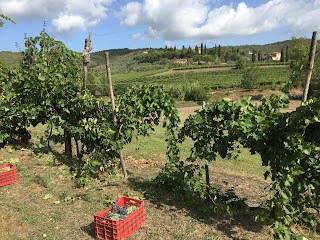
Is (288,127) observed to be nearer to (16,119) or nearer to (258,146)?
(258,146)

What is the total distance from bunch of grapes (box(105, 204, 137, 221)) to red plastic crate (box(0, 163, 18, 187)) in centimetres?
294

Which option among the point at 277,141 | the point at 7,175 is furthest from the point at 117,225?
the point at 7,175

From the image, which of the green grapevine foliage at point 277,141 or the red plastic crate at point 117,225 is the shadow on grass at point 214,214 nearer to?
the green grapevine foliage at point 277,141

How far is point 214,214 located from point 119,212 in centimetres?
170

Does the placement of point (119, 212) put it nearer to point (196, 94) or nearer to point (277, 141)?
point (277, 141)

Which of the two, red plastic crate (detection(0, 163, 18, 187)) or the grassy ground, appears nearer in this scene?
the grassy ground

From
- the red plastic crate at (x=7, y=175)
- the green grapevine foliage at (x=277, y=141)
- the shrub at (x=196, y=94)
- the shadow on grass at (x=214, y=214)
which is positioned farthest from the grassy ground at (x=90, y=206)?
the shrub at (x=196, y=94)

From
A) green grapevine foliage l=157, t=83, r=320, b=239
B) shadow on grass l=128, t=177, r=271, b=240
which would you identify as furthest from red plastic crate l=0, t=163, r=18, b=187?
green grapevine foliage l=157, t=83, r=320, b=239

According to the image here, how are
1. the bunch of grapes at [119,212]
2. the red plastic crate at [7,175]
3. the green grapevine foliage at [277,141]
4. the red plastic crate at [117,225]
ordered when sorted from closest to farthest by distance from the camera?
1. the green grapevine foliage at [277,141]
2. the red plastic crate at [117,225]
3. the bunch of grapes at [119,212]
4. the red plastic crate at [7,175]

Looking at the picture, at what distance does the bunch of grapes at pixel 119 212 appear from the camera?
4.64m

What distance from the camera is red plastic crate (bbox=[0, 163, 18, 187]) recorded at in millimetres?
6439

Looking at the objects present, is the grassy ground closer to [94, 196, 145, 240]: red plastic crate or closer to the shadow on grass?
the shadow on grass

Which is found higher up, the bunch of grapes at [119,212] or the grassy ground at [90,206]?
the bunch of grapes at [119,212]

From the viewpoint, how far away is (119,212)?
4762 mm
